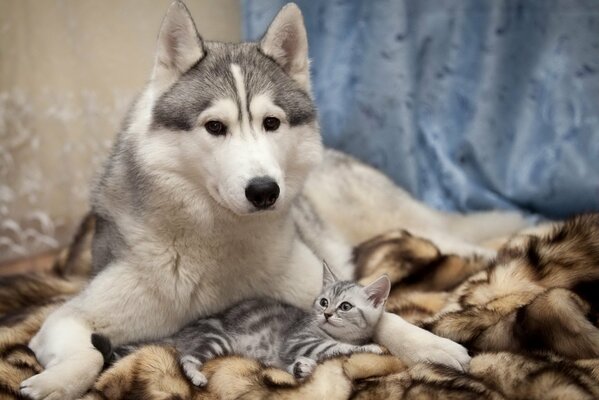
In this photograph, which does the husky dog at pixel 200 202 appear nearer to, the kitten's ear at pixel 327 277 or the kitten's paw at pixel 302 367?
the kitten's ear at pixel 327 277

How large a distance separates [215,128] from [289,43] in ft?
1.42

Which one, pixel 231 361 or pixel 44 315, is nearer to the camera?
pixel 231 361

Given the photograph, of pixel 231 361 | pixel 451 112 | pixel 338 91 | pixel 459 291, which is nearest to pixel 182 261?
pixel 231 361

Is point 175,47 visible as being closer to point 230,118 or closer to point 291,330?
point 230,118

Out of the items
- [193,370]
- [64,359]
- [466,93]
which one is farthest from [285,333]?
[466,93]

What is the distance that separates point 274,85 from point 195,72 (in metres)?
0.25

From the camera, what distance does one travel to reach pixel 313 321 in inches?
76.9

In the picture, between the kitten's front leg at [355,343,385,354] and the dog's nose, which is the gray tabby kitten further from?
the dog's nose

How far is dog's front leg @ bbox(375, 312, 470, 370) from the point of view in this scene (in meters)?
1.74

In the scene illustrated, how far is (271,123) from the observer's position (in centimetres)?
193

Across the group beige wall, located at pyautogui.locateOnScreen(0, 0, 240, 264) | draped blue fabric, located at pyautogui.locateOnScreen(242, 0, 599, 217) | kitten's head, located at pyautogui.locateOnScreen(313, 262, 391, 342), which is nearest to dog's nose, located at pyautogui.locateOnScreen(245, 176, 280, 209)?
kitten's head, located at pyautogui.locateOnScreen(313, 262, 391, 342)

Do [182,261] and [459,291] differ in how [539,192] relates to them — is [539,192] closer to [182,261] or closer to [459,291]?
[459,291]

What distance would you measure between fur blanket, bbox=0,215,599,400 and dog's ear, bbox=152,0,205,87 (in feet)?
2.82

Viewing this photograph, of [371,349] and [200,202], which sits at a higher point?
[200,202]
